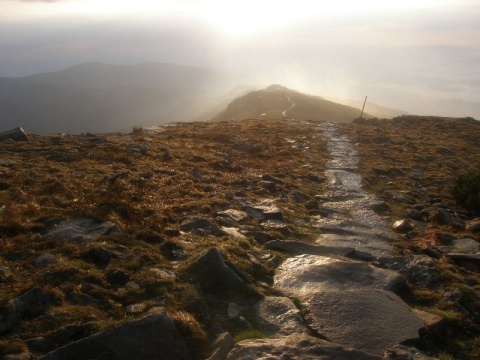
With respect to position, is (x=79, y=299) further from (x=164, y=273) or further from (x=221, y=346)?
(x=221, y=346)

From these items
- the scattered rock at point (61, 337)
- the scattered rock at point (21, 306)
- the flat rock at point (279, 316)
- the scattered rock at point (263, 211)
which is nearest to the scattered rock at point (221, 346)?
the flat rock at point (279, 316)

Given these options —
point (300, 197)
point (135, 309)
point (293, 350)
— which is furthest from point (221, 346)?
point (300, 197)

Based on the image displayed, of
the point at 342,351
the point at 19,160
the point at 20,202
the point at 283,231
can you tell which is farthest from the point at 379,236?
the point at 19,160

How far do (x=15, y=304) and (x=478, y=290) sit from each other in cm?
1165

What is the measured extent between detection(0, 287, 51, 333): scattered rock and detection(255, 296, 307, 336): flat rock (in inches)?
178

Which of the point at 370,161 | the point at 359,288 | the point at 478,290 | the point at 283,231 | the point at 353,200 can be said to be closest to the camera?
the point at 359,288

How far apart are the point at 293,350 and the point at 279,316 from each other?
143 centimetres

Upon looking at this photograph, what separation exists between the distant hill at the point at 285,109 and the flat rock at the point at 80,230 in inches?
2656

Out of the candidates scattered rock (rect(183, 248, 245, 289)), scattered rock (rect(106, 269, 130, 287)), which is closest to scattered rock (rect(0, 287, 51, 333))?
scattered rock (rect(106, 269, 130, 287))

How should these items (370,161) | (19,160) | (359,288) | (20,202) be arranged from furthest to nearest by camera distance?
1. (370,161)
2. (19,160)
3. (20,202)
4. (359,288)

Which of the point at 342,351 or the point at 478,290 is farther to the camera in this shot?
the point at 478,290

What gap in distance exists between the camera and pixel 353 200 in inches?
805

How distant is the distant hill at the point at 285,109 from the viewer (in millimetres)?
85250

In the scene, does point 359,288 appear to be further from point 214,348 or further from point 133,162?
point 133,162
